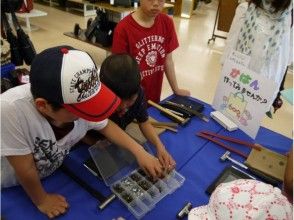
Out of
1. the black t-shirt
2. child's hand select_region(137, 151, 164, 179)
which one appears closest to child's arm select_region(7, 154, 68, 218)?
child's hand select_region(137, 151, 164, 179)

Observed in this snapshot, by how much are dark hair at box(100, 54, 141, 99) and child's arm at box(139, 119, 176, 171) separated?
19 centimetres

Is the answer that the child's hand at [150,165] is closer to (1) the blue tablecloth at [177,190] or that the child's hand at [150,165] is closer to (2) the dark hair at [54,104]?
(1) the blue tablecloth at [177,190]

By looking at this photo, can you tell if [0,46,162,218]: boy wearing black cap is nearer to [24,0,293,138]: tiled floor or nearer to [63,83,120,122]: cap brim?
[63,83,120,122]: cap brim

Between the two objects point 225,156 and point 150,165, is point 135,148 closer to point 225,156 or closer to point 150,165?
point 150,165

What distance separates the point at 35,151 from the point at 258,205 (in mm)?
591

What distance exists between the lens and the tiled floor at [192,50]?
2641 mm

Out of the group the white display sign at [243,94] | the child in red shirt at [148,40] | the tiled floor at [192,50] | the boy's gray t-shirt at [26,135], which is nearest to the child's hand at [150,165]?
the boy's gray t-shirt at [26,135]

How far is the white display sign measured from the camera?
1041 millimetres

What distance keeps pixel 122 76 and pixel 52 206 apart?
1.44 ft

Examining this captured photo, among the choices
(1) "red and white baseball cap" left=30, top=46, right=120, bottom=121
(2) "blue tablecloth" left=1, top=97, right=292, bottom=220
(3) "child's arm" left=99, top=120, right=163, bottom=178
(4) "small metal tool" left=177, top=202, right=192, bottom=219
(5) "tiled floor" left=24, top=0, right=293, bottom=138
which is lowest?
(5) "tiled floor" left=24, top=0, right=293, bottom=138

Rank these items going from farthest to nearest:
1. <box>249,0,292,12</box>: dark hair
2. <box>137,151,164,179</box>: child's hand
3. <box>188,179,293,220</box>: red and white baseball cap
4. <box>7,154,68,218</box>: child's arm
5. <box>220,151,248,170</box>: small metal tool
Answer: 1. <box>249,0,292,12</box>: dark hair
2. <box>220,151,248,170</box>: small metal tool
3. <box>137,151,164,179</box>: child's hand
4. <box>7,154,68,218</box>: child's arm
5. <box>188,179,293,220</box>: red and white baseball cap

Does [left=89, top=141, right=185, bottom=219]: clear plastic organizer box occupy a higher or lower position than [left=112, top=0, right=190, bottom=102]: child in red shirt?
lower

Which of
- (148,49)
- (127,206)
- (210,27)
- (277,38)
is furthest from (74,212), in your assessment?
(210,27)

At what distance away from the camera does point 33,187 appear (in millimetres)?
754
